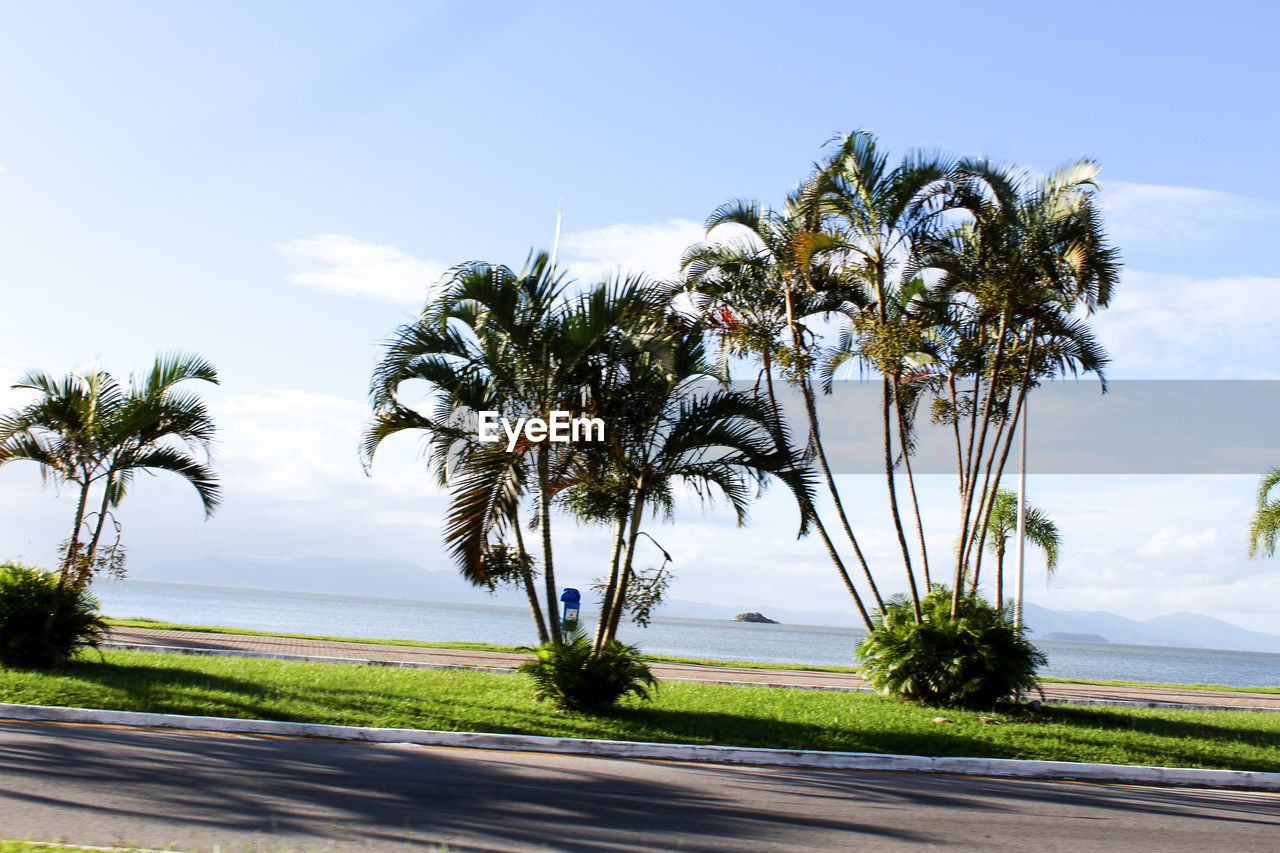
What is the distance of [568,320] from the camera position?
1169 centimetres

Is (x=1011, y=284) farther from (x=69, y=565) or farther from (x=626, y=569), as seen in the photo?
(x=69, y=565)

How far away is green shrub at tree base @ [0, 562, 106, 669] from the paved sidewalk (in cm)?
349

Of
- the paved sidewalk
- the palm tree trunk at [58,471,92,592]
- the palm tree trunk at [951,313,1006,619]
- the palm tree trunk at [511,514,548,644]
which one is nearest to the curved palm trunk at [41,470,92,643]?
the palm tree trunk at [58,471,92,592]

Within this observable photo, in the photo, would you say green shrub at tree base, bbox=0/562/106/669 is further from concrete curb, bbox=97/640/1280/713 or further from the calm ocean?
the calm ocean

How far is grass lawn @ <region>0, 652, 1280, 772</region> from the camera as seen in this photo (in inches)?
411

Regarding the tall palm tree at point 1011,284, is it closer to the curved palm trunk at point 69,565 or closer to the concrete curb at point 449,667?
the concrete curb at point 449,667

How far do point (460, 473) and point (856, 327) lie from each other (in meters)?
6.95

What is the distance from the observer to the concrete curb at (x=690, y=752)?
969 cm

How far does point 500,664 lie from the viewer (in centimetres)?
1814

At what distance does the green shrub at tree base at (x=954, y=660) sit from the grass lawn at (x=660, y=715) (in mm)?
438

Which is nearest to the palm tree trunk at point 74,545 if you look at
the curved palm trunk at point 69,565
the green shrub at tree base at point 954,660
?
the curved palm trunk at point 69,565

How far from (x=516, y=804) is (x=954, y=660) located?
8.09m

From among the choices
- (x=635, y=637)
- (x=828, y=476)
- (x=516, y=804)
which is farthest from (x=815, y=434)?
(x=635, y=637)

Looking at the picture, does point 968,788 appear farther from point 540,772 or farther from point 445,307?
point 445,307
